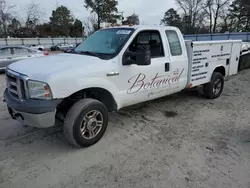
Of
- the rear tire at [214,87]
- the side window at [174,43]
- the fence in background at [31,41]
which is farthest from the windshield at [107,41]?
the fence in background at [31,41]

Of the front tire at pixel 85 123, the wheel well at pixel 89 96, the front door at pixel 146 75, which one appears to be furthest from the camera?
the front door at pixel 146 75

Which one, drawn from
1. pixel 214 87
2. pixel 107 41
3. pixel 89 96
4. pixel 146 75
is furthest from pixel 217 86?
pixel 89 96

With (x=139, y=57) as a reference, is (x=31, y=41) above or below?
above

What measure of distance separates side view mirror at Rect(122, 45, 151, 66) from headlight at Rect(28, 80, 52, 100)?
136 cm

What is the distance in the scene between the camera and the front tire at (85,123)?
3.10m

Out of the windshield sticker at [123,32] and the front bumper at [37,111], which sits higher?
the windshield sticker at [123,32]

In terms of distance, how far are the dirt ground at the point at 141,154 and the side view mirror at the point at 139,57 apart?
131cm

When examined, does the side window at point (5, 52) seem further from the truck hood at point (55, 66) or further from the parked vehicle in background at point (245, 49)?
the parked vehicle in background at point (245, 49)

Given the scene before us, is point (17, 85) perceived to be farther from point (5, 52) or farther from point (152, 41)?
point (5, 52)

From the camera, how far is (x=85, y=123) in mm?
3297

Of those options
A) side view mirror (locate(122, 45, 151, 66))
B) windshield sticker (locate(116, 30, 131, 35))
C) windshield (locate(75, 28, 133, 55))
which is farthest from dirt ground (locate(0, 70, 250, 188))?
windshield sticker (locate(116, 30, 131, 35))

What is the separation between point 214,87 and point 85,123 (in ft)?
13.4

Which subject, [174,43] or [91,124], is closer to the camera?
[91,124]

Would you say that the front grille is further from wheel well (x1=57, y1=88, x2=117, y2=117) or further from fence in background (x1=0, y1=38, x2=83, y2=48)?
fence in background (x1=0, y1=38, x2=83, y2=48)
